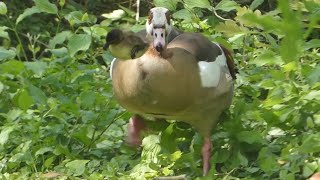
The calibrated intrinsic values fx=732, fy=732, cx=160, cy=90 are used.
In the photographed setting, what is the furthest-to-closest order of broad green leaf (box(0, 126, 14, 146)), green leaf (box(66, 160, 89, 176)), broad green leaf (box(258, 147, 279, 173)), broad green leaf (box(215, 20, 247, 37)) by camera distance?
1. broad green leaf (box(215, 20, 247, 37))
2. broad green leaf (box(0, 126, 14, 146))
3. green leaf (box(66, 160, 89, 176))
4. broad green leaf (box(258, 147, 279, 173))

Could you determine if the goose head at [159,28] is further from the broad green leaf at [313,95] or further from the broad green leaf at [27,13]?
the broad green leaf at [27,13]

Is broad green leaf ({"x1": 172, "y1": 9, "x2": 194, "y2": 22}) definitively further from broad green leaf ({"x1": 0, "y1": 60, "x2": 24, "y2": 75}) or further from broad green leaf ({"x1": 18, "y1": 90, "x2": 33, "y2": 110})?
A: broad green leaf ({"x1": 18, "y1": 90, "x2": 33, "y2": 110})

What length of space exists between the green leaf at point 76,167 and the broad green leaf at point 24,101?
1.45 ft

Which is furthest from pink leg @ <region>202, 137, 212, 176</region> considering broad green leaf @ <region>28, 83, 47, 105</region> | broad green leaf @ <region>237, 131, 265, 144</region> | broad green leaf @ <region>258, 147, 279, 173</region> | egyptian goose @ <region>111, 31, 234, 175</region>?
broad green leaf @ <region>28, 83, 47, 105</region>

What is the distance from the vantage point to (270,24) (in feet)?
3.82

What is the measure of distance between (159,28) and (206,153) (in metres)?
0.62

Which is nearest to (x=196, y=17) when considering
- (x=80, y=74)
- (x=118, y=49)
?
(x=80, y=74)

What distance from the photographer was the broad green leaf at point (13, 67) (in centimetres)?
434

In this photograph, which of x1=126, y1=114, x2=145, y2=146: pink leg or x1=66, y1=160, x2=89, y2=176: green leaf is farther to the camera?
x1=126, y1=114, x2=145, y2=146: pink leg

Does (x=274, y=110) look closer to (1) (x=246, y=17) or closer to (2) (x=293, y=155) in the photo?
(2) (x=293, y=155)

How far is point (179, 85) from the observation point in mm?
3238

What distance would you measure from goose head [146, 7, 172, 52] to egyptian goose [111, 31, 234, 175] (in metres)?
0.04

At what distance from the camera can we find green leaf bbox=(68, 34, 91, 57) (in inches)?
161

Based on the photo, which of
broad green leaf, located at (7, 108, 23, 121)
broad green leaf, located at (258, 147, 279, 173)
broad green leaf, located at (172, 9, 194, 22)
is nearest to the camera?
broad green leaf, located at (258, 147, 279, 173)
